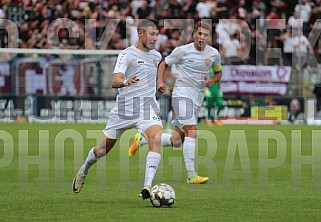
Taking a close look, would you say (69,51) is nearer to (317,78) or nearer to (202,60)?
(317,78)

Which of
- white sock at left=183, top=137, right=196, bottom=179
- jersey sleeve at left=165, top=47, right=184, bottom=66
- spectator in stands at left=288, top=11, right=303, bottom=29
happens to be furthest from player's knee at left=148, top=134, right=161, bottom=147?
spectator in stands at left=288, top=11, right=303, bottom=29

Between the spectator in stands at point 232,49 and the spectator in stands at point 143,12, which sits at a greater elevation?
the spectator in stands at point 143,12

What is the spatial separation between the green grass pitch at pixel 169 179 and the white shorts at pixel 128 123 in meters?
0.78

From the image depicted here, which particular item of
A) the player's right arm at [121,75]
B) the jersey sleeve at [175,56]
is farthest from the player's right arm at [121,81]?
the jersey sleeve at [175,56]

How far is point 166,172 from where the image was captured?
14844mm

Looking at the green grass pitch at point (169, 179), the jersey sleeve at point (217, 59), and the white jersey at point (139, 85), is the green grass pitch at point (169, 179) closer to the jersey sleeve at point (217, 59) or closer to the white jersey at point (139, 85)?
the white jersey at point (139, 85)

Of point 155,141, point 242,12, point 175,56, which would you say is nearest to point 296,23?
point 242,12

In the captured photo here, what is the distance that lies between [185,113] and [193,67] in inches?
28.2

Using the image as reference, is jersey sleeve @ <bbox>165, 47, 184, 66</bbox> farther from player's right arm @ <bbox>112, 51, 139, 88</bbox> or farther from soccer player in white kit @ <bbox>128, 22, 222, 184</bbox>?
player's right arm @ <bbox>112, 51, 139, 88</bbox>

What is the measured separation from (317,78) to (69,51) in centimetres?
774

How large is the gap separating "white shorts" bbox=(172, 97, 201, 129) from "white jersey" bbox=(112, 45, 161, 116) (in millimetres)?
2553

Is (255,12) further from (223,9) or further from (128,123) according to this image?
(128,123)

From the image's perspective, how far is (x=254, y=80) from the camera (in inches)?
1143

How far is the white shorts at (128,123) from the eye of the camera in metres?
11.2
